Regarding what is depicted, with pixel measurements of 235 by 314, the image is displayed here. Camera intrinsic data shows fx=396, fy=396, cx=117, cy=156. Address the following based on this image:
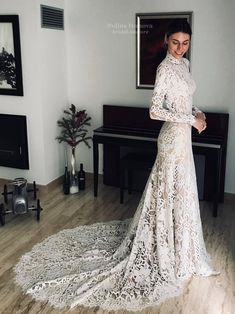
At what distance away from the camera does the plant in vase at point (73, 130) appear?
4188 millimetres

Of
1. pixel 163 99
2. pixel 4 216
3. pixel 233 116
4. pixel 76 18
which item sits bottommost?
pixel 4 216

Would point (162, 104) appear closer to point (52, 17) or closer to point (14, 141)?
point (52, 17)

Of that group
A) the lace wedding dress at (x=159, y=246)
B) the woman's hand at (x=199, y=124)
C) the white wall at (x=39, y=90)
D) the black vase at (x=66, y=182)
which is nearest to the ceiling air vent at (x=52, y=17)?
A: the white wall at (x=39, y=90)

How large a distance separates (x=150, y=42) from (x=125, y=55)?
0.31 metres

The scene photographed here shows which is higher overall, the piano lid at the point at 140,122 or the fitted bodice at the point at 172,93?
the fitted bodice at the point at 172,93

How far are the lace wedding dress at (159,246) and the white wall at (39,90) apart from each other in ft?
5.13

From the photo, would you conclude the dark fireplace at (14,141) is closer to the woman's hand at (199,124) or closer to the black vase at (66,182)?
the black vase at (66,182)

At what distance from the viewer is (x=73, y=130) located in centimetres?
422

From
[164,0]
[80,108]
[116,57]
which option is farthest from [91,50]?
[164,0]

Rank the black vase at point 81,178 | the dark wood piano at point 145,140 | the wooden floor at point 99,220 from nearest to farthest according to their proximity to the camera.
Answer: the wooden floor at point 99,220
the dark wood piano at point 145,140
the black vase at point 81,178

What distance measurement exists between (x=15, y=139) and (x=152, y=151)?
1.44 m

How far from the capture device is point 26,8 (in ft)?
12.2

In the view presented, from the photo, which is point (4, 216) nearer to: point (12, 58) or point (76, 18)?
point (12, 58)

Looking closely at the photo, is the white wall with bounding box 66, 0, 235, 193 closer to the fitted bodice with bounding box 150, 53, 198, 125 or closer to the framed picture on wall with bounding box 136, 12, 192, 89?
the framed picture on wall with bounding box 136, 12, 192, 89
